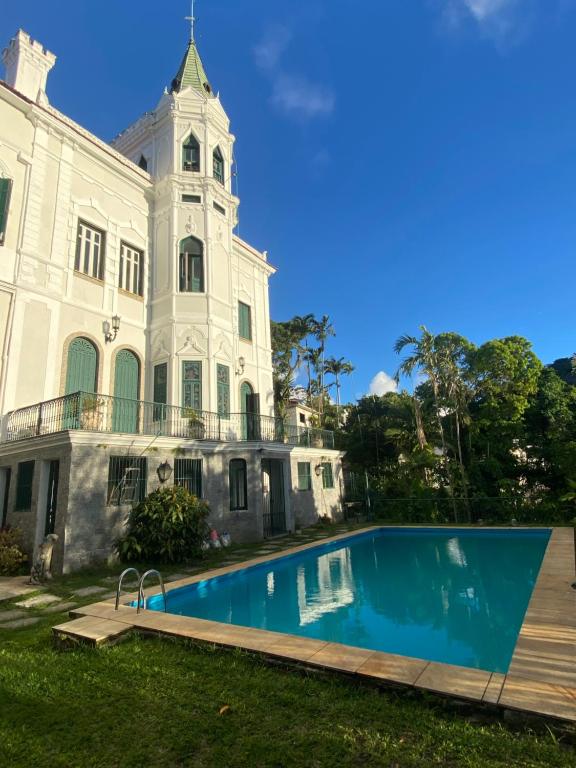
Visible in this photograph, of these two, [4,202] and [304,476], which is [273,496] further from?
[4,202]

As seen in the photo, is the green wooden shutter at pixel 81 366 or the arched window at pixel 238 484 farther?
the arched window at pixel 238 484

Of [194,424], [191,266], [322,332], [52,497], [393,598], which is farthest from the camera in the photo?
[322,332]

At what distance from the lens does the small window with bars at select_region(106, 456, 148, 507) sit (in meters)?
10.1

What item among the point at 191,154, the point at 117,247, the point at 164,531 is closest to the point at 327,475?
the point at 164,531

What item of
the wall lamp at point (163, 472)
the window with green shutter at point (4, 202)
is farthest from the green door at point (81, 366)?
the wall lamp at point (163, 472)

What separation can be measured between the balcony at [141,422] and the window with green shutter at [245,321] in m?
4.15

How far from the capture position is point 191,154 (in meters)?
17.0

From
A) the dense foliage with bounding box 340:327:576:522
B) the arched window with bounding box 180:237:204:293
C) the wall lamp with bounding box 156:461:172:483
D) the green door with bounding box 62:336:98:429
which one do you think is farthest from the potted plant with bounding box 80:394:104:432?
the dense foliage with bounding box 340:327:576:522

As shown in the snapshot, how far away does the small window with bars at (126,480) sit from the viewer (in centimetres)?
1014

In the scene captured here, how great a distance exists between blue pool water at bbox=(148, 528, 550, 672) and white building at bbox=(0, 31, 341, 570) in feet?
10.3

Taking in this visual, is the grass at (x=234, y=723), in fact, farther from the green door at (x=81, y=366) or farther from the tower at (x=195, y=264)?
the tower at (x=195, y=264)

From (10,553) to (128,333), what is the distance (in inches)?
302

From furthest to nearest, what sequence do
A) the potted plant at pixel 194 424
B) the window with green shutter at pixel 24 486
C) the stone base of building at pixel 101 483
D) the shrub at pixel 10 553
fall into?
the potted plant at pixel 194 424 < the window with green shutter at pixel 24 486 < the shrub at pixel 10 553 < the stone base of building at pixel 101 483

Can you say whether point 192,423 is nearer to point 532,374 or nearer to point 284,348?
point 532,374
